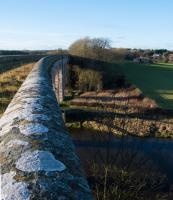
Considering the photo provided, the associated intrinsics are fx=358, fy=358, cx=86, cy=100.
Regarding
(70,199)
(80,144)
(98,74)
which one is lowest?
(80,144)

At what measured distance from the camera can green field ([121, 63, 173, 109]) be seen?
149 ft

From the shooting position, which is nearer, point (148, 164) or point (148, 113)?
point (148, 164)

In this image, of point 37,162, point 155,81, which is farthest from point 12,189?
point 155,81

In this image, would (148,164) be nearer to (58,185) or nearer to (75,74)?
(58,185)

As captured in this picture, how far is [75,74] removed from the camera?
52.5m

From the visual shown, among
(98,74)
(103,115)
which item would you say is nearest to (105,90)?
(98,74)

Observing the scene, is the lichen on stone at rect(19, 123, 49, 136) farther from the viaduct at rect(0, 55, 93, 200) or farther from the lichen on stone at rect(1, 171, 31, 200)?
the lichen on stone at rect(1, 171, 31, 200)

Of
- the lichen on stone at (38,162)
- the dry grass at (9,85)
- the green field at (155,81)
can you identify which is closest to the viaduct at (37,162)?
Result: the lichen on stone at (38,162)

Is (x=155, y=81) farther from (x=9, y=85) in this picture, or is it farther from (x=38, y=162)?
(x=38, y=162)

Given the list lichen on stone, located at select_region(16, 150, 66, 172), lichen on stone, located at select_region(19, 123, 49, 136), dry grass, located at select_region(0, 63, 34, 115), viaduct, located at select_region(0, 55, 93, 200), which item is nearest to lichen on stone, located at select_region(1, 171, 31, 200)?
viaduct, located at select_region(0, 55, 93, 200)

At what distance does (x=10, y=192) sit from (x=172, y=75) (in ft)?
242

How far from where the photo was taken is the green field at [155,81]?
4552 cm

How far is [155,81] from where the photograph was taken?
63.4 metres

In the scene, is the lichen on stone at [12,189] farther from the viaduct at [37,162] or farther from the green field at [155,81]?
the green field at [155,81]
